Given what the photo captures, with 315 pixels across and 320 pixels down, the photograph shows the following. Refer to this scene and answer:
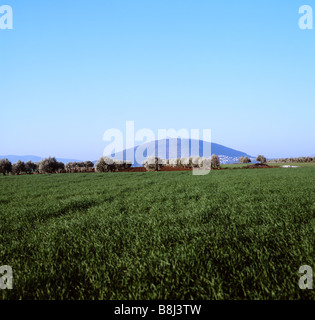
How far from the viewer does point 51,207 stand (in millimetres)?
7613

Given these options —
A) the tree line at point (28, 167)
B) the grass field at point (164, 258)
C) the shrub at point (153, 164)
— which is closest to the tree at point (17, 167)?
the tree line at point (28, 167)

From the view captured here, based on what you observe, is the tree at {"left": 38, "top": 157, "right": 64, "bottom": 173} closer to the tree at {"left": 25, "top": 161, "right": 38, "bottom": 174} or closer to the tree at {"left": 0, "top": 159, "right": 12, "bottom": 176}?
the tree at {"left": 25, "top": 161, "right": 38, "bottom": 174}

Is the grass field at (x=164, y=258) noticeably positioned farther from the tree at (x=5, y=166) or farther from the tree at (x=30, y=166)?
the tree at (x=5, y=166)

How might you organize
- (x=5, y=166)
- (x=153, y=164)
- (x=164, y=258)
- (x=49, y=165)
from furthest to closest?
(x=5, y=166) < (x=49, y=165) < (x=153, y=164) < (x=164, y=258)

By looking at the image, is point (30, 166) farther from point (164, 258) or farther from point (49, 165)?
point (164, 258)

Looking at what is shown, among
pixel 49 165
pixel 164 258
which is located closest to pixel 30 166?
pixel 49 165

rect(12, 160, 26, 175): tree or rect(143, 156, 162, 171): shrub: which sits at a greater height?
rect(143, 156, 162, 171): shrub

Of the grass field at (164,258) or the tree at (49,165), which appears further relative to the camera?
the tree at (49,165)

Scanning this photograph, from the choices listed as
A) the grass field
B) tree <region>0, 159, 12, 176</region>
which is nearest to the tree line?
tree <region>0, 159, 12, 176</region>

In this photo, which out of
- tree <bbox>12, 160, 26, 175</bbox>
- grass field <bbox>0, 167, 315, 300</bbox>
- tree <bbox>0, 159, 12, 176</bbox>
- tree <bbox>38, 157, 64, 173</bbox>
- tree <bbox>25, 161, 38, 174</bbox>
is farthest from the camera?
tree <bbox>25, 161, 38, 174</bbox>

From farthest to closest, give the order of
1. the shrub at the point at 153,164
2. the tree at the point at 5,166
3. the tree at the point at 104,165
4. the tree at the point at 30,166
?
1. the tree at the point at 30,166
2. the tree at the point at 5,166
3. the shrub at the point at 153,164
4. the tree at the point at 104,165
